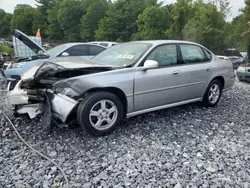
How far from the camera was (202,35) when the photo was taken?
1900 centimetres

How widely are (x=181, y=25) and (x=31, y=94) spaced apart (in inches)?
837

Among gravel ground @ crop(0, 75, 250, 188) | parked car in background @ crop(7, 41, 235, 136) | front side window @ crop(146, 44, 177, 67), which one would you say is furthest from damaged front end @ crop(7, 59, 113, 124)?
front side window @ crop(146, 44, 177, 67)

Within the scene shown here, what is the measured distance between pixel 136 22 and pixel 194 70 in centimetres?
3125

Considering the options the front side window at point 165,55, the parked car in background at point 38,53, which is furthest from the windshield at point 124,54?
the parked car in background at point 38,53

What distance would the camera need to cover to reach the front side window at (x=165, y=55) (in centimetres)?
379

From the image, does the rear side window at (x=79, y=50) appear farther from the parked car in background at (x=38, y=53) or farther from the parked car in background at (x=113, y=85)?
the parked car in background at (x=113, y=85)

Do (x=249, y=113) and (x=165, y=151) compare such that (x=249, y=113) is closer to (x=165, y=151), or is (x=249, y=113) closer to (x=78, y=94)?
(x=165, y=151)

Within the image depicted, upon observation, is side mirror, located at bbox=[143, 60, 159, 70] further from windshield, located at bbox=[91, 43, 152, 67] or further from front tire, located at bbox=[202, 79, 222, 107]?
front tire, located at bbox=[202, 79, 222, 107]

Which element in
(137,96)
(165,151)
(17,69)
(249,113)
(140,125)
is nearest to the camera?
(165,151)

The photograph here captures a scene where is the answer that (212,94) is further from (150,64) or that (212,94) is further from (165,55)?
(150,64)

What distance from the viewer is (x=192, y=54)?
4.42 metres

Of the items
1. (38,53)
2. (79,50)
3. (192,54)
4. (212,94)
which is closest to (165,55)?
(192,54)

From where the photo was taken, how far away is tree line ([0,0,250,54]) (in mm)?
18766

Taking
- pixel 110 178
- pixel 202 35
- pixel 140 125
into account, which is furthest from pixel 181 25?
pixel 110 178
